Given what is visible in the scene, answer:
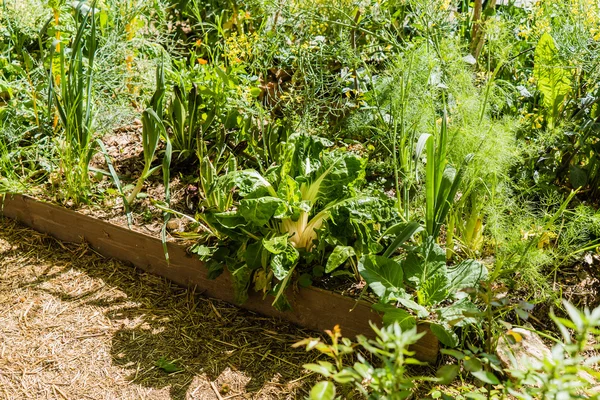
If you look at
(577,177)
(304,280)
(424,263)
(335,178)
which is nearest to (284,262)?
(304,280)

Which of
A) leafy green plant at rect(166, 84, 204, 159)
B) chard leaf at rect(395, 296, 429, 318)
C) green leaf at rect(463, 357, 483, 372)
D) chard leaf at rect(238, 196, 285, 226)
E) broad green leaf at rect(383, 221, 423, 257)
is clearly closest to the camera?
green leaf at rect(463, 357, 483, 372)

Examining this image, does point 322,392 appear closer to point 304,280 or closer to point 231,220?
point 304,280

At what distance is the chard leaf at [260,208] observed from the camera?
7.43 ft

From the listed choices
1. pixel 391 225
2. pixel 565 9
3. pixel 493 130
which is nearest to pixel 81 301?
pixel 391 225

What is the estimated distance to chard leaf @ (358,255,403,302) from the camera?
213cm

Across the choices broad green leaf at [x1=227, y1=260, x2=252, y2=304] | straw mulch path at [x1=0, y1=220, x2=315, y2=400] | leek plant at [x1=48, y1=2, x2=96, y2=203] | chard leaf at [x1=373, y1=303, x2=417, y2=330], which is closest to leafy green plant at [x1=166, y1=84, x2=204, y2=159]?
leek plant at [x1=48, y1=2, x2=96, y2=203]

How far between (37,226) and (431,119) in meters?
1.99

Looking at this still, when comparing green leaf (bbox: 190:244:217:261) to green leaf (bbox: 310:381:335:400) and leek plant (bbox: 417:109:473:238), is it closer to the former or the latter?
leek plant (bbox: 417:109:473:238)

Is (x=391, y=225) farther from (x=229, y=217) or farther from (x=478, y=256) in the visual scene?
(x=229, y=217)

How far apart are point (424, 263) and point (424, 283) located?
2.9 inches

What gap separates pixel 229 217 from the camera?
241 centimetres

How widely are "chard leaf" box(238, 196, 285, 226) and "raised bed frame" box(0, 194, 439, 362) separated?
343 millimetres

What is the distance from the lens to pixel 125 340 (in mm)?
2457

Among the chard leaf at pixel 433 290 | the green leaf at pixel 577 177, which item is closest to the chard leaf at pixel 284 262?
the chard leaf at pixel 433 290
